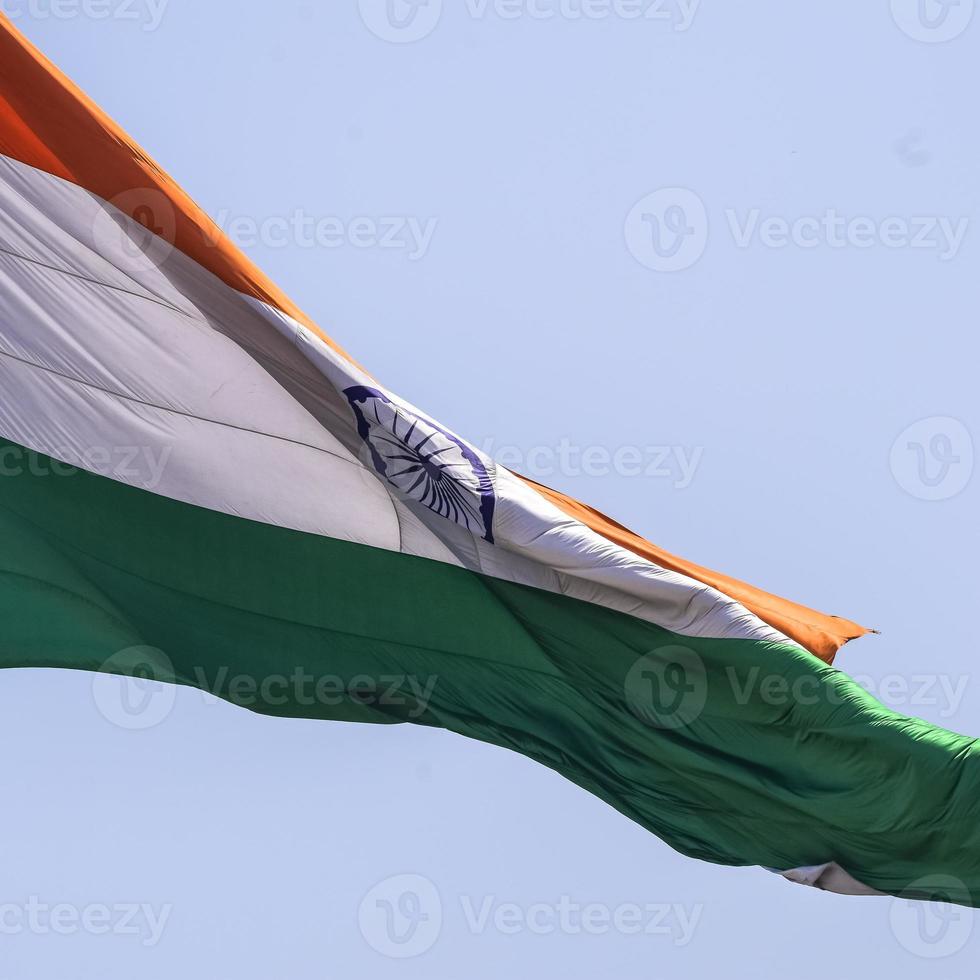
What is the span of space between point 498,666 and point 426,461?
1202 mm

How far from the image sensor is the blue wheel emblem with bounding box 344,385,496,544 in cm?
950

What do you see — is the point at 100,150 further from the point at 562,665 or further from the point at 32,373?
the point at 562,665

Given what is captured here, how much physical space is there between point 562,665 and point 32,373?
3330 mm

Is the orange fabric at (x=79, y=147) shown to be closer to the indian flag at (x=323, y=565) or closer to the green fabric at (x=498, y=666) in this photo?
the indian flag at (x=323, y=565)

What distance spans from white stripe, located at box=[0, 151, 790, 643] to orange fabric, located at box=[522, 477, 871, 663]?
0.63 feet

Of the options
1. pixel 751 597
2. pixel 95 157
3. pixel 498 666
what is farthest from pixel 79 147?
pixel 751 597

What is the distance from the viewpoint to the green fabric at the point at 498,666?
920 centimetres

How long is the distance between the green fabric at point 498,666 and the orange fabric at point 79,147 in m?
1.50

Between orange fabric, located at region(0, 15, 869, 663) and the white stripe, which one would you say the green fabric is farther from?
orange fabric, located at region(0, 15, 869, 663)

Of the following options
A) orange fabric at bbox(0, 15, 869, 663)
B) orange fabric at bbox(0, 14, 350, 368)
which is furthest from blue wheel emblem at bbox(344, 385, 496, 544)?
orange fabric at bbox(0, 14, 350, 368)

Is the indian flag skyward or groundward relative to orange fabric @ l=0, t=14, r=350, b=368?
groundward

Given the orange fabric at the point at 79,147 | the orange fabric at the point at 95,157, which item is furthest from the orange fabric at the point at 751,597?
the orange fabric at the point at 79,147

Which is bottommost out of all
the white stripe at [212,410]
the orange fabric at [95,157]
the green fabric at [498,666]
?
the green fabric at [498,666]

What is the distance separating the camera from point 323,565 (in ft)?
32.3
